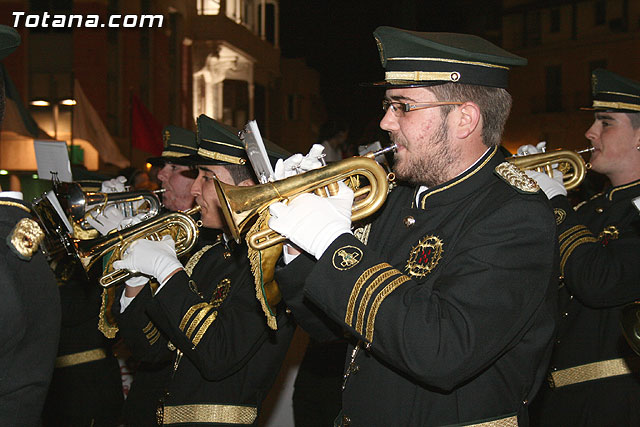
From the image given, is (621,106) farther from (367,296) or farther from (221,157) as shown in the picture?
(367,296)

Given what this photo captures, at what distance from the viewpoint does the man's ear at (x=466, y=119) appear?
8.18 feet

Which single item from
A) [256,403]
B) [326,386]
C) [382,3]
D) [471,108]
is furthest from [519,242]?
[382,3]

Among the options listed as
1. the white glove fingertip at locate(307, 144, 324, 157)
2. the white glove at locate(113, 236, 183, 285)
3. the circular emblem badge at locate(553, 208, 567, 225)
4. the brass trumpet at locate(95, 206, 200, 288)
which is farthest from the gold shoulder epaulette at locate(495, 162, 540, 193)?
the brass trumpet at locate(95, 206, 200, 288)

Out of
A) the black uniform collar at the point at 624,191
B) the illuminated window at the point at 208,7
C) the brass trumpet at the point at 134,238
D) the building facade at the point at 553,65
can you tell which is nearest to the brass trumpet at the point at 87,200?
the brass trumpet at the point at 134,238

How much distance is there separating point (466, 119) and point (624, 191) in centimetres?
201

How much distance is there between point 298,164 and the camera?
2668 millimetres

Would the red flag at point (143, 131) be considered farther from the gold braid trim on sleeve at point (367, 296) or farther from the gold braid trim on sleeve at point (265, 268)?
the gold braid trim on sleeve at point (367, 296)

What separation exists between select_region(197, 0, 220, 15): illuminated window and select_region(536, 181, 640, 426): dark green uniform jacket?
17503mm

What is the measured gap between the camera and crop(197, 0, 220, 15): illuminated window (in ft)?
64.5

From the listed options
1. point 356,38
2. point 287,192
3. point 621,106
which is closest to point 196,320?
point 287,192

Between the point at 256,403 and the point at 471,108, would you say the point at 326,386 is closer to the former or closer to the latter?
the point at 256,403

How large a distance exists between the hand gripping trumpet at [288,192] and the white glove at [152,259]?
1.11 meters

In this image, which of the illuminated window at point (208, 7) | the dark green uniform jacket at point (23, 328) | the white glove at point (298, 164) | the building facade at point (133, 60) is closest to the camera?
the dark green uniform jacket at point (23, 328)

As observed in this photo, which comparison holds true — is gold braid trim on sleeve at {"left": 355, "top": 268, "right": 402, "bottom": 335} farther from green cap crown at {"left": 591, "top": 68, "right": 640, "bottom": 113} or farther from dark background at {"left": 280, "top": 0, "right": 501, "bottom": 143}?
dark background at {"left": 280, "top": 0, "right": 501, "bottom": 143}
